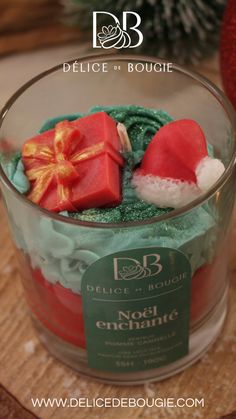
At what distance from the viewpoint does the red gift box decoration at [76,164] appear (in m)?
0.60

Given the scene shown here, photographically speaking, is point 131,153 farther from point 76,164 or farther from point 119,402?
point 119,402

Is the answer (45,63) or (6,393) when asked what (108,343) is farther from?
(45,63)

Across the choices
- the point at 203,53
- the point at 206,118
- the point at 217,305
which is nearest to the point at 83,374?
the point at 217,305

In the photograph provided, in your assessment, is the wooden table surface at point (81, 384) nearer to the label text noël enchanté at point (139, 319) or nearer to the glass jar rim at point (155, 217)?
the label text noël enchanté at point (139, 319)

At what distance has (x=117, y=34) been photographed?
94 cm

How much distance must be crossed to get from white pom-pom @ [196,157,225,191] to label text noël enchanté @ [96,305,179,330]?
0.11 metres

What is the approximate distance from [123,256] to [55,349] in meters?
0.18

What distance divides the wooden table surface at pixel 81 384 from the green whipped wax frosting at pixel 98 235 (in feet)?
0.39

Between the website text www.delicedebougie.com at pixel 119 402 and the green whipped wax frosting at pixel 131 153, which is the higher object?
the green whipped wax frosting at pixel 131 153

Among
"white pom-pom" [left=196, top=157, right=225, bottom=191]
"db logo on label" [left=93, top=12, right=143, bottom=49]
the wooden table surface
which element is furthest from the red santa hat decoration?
"db logo on label" [left=93, top=12, right=143, bottom=49]

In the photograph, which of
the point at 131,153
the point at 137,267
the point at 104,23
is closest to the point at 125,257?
the point at 137,267

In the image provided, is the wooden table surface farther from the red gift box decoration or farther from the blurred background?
the blurred background

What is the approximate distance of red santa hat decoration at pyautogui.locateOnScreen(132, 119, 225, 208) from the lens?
0.61 metres

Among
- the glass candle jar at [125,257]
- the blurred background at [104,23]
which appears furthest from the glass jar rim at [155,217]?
the blurred background at [104,23]
